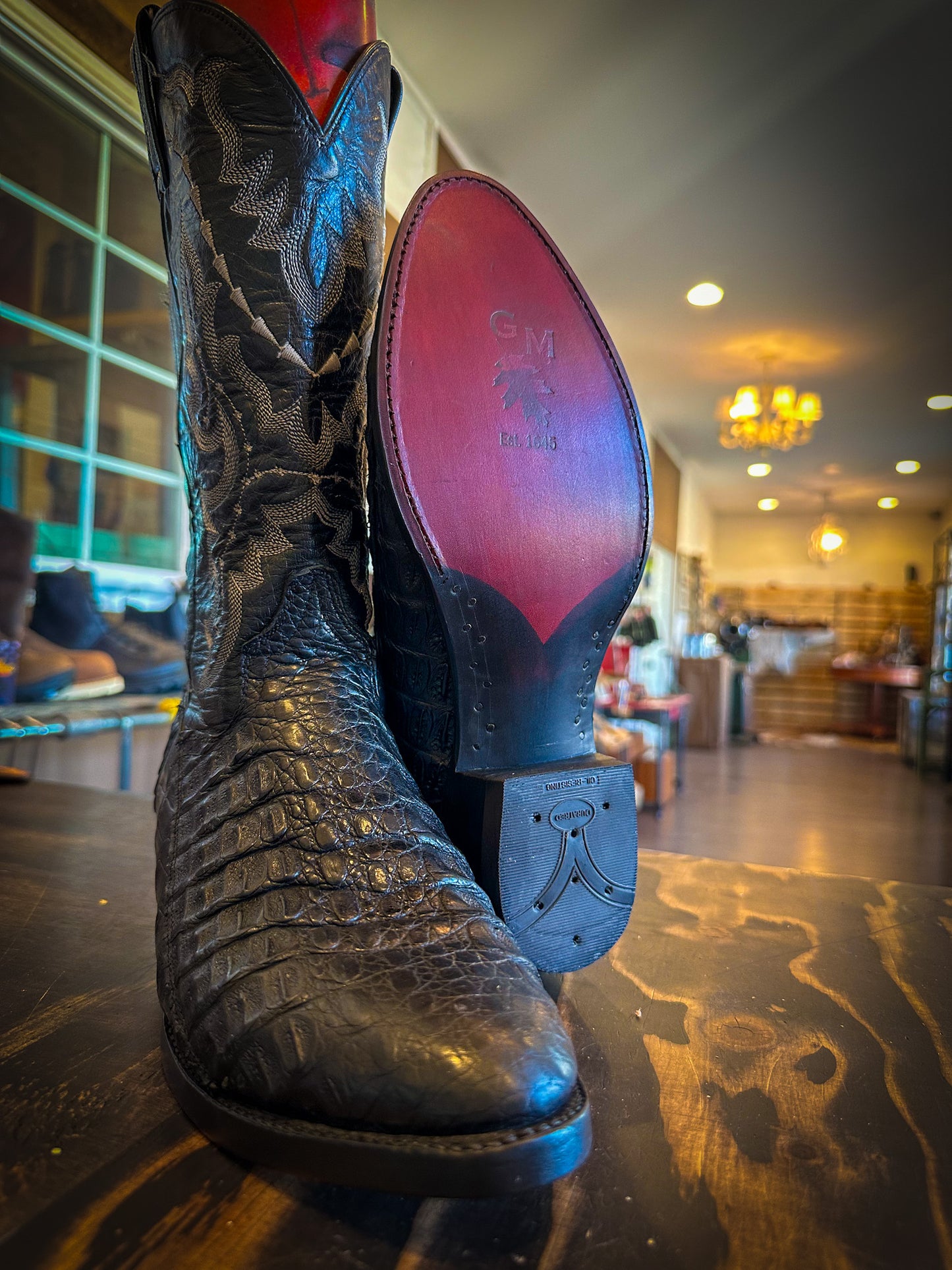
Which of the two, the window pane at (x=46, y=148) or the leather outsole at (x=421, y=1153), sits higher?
the window pane at (x=46, y=148)

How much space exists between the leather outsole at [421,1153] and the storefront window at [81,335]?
173 centimetres

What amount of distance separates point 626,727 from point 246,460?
144 inches

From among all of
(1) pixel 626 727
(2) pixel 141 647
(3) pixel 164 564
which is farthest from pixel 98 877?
(1) pixel 626 727

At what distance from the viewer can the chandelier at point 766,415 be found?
5398 millimetres

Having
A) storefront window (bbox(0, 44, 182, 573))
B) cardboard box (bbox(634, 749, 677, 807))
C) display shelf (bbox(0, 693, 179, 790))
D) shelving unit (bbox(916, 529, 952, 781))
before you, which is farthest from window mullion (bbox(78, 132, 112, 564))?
shelving unit (bbox(916, 529, 952, 781))

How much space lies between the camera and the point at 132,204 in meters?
1.94

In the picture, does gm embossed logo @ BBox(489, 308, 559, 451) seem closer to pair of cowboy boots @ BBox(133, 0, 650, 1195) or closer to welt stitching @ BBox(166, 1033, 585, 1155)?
pair of cowboy boots @ BBox(133, 0, 650, 1195)

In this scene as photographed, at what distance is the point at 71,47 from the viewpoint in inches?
64.4

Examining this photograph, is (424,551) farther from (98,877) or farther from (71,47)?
(71,47)

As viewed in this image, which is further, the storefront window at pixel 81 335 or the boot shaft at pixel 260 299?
the storefront window at pixel 81 335

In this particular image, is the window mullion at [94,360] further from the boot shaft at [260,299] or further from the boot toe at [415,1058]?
the boot toe at [415,1058]

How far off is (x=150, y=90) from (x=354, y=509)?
0.85 ft

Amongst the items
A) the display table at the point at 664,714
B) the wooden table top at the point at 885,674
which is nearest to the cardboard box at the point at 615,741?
the display table at the point at 664,714

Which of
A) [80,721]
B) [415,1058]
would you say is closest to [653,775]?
[80,721]
